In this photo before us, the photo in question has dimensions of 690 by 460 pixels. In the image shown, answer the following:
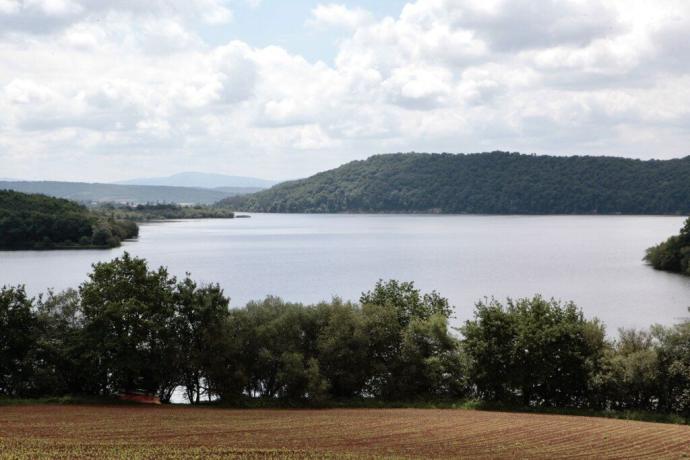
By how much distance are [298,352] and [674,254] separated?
75.8m

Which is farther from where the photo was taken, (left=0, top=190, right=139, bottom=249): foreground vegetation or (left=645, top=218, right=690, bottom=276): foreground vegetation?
(left=0, top=190, right=139, bottom=249): foreground vegetation

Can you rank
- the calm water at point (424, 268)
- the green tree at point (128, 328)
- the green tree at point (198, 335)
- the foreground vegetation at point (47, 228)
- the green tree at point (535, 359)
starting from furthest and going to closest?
1. the foreground vegetation at point (47, 228)
2. the calm water at point (424, 268)
3. the green tree at point (198, 335)
4. the green tree at point (535, 359)
5. the green tree at point (128, 328)

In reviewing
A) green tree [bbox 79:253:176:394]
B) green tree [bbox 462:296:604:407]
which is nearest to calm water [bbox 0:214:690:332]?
green tree [bbox 462:296:604:407]

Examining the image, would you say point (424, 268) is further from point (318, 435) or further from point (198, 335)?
point (318, 435)

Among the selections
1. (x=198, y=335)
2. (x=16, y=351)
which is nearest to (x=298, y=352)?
(x=198, y=335)

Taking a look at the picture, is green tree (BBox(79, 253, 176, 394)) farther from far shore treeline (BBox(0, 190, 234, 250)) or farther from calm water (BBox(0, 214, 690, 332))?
far shore treeline (BBox(0, 190, 234, 250))

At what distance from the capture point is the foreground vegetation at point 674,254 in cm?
9644

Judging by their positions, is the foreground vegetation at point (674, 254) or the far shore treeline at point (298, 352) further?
the foreground vegetation at point (674, 254)

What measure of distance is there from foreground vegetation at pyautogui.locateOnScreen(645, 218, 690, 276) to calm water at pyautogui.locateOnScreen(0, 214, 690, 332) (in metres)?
2.08

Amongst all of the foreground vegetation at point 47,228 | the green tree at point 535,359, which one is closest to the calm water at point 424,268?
the foreground vegetation at point 47,228

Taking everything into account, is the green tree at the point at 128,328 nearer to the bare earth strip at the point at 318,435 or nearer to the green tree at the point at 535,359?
the bare earth strip at the point at 318,435

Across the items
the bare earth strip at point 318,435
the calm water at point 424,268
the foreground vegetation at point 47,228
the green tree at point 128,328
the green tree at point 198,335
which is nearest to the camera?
the bare earth strip at point 318,435

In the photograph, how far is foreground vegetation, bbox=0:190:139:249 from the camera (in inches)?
5049

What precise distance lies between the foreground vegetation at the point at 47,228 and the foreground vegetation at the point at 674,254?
296 ft
